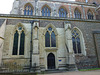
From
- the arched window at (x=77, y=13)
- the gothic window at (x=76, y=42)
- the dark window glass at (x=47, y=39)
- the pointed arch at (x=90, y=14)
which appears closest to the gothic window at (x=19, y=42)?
the dark window glass at (x=47, y=39)

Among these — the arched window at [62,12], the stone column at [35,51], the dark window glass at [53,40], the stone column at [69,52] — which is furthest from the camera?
the arched window at [62,12]

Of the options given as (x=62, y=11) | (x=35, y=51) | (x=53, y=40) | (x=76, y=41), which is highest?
(x=62, y=11)

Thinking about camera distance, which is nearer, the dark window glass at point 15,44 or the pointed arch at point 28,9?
the dark window glass at point 15,44

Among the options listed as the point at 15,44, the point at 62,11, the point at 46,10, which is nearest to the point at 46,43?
the point at 15,44

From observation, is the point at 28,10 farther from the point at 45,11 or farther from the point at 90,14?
the point at 90,14

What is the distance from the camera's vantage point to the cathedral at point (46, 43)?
9.97 m

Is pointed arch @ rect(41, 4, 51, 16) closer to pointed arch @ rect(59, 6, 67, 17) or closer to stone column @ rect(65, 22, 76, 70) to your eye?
pointed arch @ rect(59, 6, 67, 17)

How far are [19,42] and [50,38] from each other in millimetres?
4190

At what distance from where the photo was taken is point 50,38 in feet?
37.6

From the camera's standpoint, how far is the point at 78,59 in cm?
1123

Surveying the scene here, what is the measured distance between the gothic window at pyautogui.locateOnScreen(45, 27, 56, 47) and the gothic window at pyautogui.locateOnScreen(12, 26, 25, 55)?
3233mm

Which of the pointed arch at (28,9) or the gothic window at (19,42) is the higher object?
the pointed arch at (28,9)

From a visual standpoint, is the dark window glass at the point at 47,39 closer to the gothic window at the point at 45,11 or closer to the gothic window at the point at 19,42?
the gothic window at the point at 19,42

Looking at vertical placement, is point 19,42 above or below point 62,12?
below
